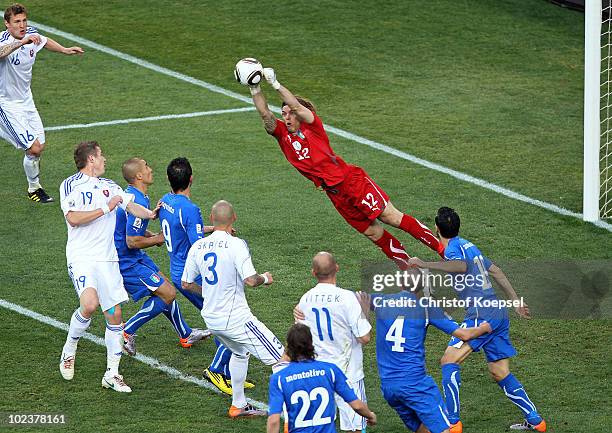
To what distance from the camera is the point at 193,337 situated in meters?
11.2

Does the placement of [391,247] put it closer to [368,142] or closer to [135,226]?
[135,226]

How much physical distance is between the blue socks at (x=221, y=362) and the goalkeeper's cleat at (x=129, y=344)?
3.15ft

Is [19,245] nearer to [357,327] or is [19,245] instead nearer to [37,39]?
[37,39]

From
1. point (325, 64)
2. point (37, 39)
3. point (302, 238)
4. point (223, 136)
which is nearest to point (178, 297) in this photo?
point (302, 238)

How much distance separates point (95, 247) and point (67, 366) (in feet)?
3.68

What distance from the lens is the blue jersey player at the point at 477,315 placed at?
9453 mm

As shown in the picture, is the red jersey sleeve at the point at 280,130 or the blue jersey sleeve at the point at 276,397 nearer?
the blue jersey sleeve at the point at 276,397

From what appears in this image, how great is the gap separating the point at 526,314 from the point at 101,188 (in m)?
3.79

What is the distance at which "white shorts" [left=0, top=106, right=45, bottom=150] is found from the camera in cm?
1474

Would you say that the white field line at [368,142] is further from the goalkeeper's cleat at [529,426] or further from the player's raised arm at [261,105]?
the goalkeeper's cleat at [529,426]

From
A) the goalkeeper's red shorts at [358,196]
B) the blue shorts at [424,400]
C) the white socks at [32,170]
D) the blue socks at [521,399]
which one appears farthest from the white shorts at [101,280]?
the white socks at [32,170]

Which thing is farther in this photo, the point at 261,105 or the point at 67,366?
the point at 261,105

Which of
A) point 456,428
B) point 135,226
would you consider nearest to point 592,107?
point 456,428

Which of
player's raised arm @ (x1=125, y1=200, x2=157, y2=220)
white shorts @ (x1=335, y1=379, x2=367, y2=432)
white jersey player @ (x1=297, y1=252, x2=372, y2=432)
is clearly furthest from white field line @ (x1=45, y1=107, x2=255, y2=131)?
white shorts @ (x1=335, y1=379, x2=367, y2=432)
